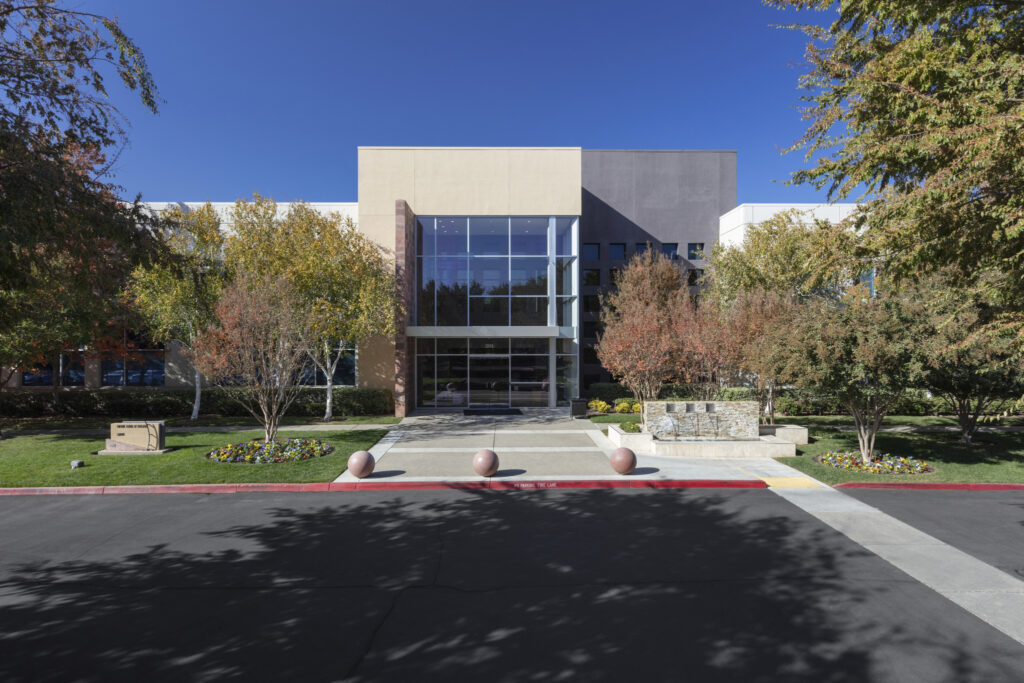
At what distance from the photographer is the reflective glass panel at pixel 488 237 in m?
23.6

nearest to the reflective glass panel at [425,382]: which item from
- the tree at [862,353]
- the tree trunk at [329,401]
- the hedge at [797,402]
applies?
the tree trunk at [329,401]

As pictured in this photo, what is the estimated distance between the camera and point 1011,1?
6.95 meters

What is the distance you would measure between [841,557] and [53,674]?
8961mm

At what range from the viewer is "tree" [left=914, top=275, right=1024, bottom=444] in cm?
1031

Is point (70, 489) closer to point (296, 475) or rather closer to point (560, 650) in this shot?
point (296, 475)

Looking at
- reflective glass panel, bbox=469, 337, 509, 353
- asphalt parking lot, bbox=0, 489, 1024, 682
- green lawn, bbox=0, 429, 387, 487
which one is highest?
reflective glass panel, bbox=469, 337, 509, 353

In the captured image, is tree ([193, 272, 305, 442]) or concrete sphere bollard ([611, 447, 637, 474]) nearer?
concrete sphere bollard ([611, 447, 637, 474])

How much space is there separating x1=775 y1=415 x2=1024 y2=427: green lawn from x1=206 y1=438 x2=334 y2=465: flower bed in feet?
58.2

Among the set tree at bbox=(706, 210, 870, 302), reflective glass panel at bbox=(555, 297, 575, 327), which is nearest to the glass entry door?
reflective glass panel at bbox=(555, 297, 575, 327)

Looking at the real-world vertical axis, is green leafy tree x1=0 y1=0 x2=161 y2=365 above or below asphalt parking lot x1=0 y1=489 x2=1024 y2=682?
above

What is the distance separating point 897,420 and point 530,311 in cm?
1661

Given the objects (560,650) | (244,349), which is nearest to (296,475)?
(244,349)

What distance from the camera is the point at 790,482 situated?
10219 millimetres

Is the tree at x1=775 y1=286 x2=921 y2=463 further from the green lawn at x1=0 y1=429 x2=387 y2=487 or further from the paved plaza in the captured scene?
the green lawn at x1=0 y1=429 x2=387 y2=487
